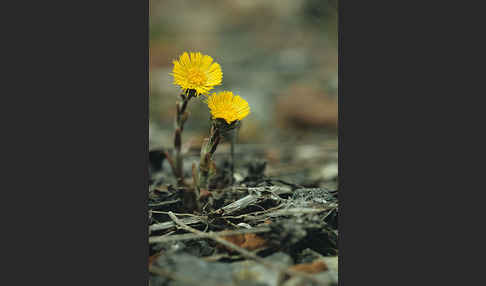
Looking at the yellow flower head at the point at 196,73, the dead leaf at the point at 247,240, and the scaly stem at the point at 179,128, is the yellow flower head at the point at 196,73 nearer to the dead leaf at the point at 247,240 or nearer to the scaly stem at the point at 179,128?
the scaly stem at the point at 179,128

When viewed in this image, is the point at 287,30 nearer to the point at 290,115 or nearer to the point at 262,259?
the point at 290,115

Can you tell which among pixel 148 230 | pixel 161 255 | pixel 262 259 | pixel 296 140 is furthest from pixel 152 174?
pixel 296 140

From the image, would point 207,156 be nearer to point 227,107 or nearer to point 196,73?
point 227,107

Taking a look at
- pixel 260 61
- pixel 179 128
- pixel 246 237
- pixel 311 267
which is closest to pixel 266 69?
pixel 260 61

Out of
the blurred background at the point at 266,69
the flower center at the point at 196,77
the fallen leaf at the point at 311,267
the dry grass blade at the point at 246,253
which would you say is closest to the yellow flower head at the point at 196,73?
the flower center at the point at 196,77

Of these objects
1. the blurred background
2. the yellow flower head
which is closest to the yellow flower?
the yellow flower head

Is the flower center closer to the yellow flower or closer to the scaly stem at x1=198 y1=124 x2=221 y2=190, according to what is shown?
the yellow flower
